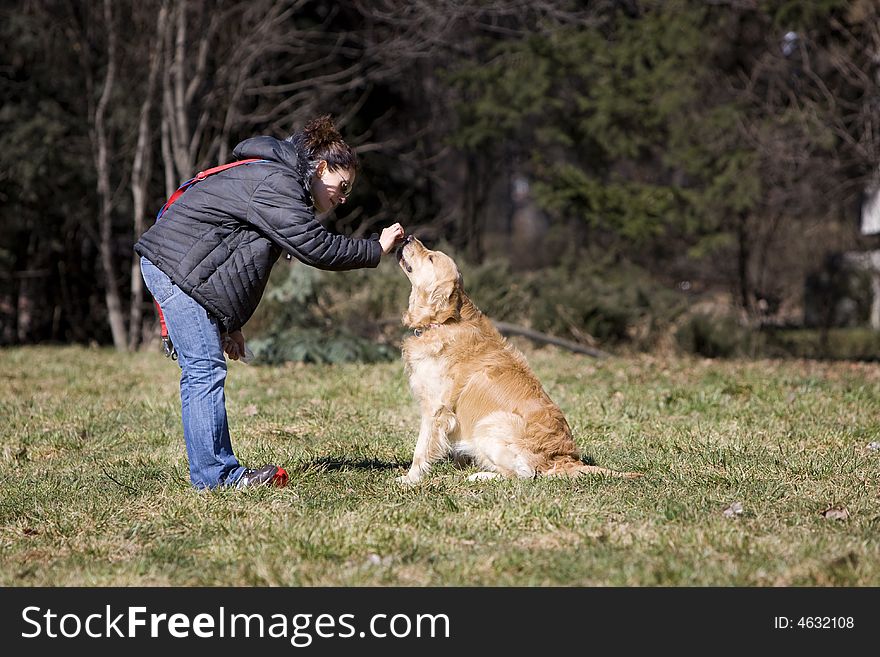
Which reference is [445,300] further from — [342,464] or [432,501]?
[342,464]

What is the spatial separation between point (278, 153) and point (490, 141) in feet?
52.0

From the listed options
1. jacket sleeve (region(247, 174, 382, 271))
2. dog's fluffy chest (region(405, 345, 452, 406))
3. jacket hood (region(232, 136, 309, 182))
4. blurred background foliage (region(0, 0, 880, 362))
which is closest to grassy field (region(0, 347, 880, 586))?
dog's fluffy chest (region(405, 345, 452, 406))

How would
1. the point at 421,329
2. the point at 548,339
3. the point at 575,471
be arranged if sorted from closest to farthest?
the point at 575,471 < the point at 421,329 < the point at 548,339

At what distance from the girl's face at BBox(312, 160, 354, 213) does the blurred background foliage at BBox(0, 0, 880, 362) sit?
6.19 meters

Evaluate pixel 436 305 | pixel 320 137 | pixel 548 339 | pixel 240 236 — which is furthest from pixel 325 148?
pixel 548 339

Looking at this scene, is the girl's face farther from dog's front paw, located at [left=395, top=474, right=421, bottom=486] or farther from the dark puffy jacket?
dog's front paw, located at [left=395, top=474, right=421, bottom=486]

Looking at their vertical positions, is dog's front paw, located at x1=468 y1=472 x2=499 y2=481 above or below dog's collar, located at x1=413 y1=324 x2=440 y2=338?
below

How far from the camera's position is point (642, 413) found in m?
7.53

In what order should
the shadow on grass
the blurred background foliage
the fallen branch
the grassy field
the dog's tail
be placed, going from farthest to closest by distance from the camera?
the blurred background foliage, the fallen branch, the shadow on grass, the dog's tail, the grassy field

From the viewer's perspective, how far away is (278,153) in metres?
4.86

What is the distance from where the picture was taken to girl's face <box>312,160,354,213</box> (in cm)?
489
